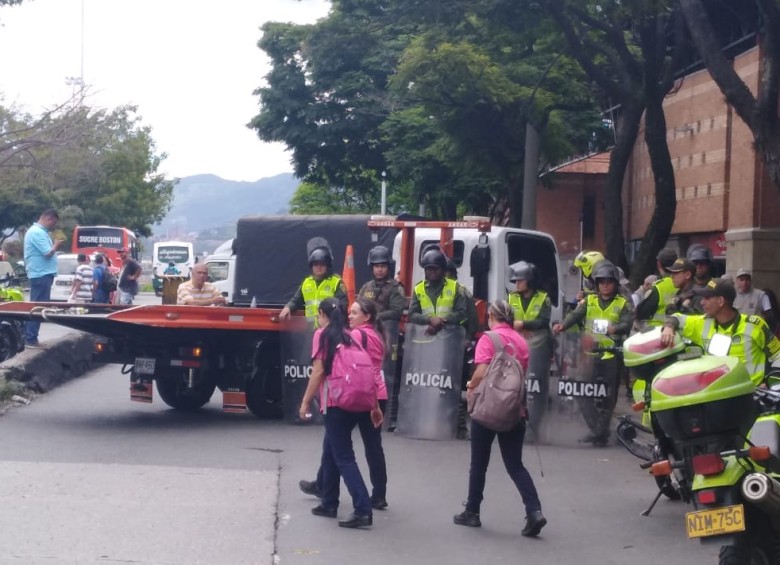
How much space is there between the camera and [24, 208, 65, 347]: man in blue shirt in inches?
624

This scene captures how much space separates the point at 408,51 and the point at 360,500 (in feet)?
48.0

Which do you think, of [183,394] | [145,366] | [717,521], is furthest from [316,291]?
[717,521]

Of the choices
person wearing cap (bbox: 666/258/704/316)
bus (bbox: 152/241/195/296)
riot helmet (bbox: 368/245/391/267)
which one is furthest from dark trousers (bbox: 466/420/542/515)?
bus (bbox: 152/241/195/296)

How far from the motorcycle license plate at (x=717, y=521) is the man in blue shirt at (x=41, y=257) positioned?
11726 millimetres

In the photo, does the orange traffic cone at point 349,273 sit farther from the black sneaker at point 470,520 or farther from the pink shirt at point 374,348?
the black sneaker at point 470,520

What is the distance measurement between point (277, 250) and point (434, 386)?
5.62 m

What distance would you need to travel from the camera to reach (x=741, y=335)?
8.13 metres

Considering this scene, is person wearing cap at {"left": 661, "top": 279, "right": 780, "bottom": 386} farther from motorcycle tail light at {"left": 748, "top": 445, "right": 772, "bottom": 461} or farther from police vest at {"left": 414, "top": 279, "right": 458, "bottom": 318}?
police vest at {"left": 414, "top": 279, "right": 458, "bottom": 318}

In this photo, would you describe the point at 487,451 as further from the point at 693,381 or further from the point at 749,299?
the point at 749,299

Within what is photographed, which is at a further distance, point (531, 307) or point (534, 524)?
point (531, 307)

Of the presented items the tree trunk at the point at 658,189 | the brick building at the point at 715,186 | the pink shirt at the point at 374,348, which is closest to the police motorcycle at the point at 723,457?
the pink shirt at the point at 374,348

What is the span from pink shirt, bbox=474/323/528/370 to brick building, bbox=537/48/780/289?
49.4 feet

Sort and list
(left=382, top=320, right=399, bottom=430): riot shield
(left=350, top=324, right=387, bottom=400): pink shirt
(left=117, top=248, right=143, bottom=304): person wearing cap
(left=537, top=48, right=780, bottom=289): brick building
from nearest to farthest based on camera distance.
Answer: (left=350, top=324, right=387, bottom=400): pink shirt, (left=382, top=320, right=399, bottom=430): riot shield, (left=537, top=48, right=780, bottom=289): brick building, (left=117, top=248, right=143, bottom=304): person wearing cap

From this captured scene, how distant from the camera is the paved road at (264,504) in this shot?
7.46 metres
